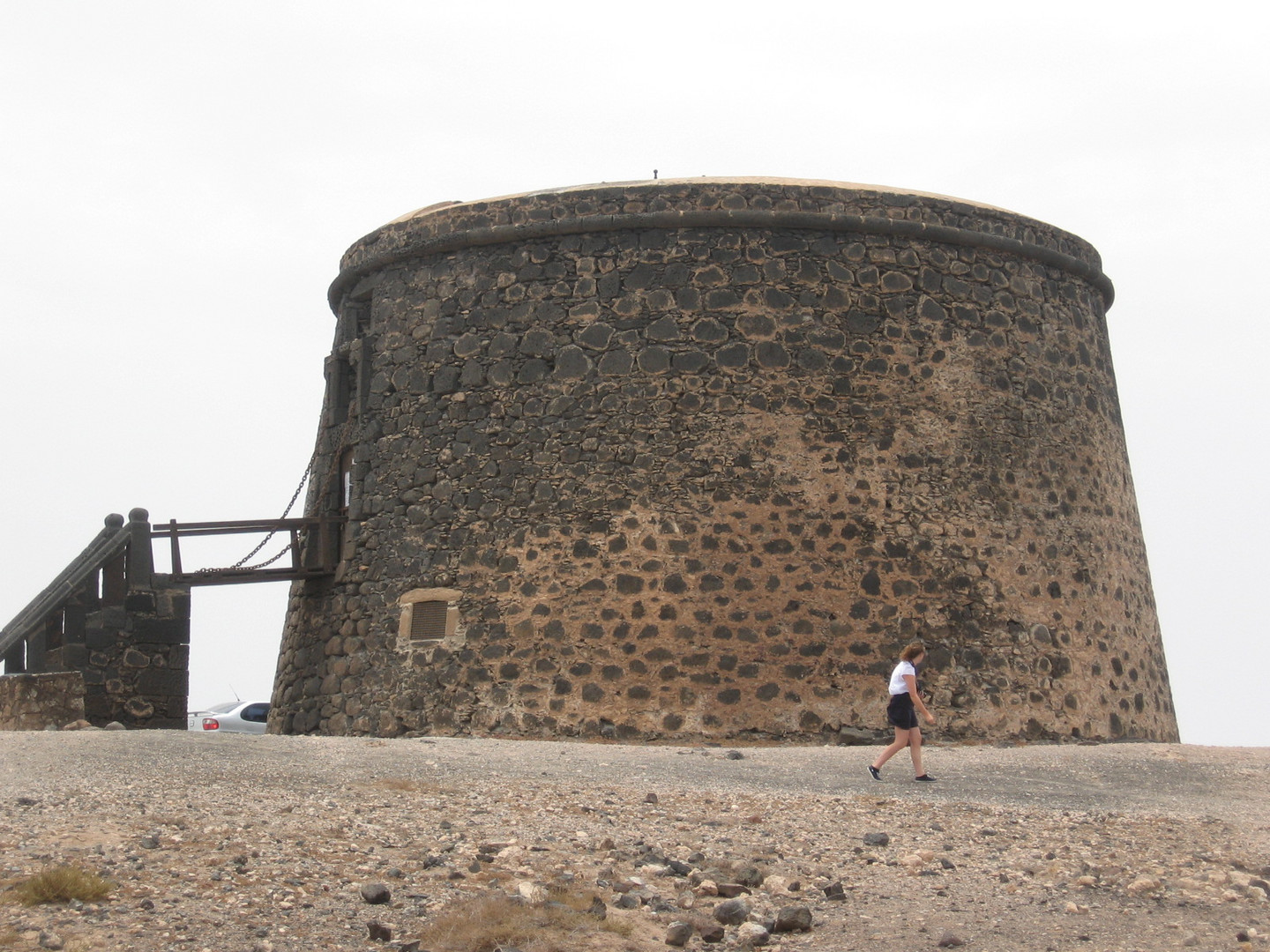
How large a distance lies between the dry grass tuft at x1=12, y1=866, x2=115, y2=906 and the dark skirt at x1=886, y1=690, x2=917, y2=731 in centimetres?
533

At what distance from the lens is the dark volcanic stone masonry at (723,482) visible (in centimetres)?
1315

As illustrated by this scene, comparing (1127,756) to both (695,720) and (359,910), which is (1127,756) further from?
(359,910)

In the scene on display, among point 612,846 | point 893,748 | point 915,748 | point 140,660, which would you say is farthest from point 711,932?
point 140,660

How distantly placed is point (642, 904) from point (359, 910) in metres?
1.20

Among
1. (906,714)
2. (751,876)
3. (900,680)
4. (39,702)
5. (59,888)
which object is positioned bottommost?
(751,876)

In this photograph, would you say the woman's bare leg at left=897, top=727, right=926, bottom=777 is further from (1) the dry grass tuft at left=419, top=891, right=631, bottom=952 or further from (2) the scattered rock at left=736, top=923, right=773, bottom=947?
(1) the dry grass tuft at left=419, top=891, right=631, bottom=952

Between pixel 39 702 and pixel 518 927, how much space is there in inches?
303

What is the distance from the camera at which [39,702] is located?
13.1 m

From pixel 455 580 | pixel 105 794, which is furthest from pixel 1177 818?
pixel 455 580

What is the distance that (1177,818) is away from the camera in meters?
9.08

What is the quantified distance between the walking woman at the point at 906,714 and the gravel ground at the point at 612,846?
0.15m

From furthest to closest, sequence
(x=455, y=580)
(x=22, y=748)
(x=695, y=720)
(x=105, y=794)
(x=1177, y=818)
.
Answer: (x=455, y=580), (x=695, y=720), (x=22, y=748), (x=1177, y=818), (x=105, y=794)

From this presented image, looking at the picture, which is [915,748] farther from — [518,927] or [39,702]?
[39,702]

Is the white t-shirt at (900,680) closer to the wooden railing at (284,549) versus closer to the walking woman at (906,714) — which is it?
the walking woman at (906,714)
